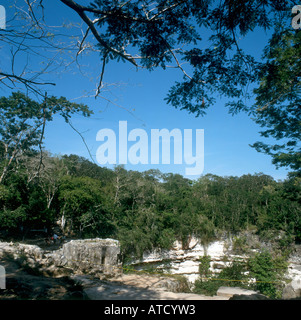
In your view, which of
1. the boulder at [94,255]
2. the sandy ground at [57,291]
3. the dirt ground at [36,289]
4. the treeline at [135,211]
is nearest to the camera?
the dirt ground at [36,289]

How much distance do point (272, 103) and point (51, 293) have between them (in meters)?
5.19

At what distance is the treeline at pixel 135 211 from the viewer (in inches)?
454

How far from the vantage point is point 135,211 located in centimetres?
1582

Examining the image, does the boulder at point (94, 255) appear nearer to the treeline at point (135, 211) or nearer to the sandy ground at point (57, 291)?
the sandy ground at point (57, 291)

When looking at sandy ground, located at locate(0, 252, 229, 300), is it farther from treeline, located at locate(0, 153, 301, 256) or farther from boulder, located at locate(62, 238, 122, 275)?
treeline, located at locate(0, 153, 301, 256)

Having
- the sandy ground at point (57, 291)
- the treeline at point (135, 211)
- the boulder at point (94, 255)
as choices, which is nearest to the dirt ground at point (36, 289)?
the sandy ground at point (57, 291)

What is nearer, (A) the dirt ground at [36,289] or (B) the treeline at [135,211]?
(A) the dirt ground at [36,289]

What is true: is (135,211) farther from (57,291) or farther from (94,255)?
(57,291)

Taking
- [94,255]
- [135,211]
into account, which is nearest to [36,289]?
[94,255]

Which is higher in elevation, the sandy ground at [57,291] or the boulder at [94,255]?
the sandy ground at [57,291]

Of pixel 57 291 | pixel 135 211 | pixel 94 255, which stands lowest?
pixel 94 255

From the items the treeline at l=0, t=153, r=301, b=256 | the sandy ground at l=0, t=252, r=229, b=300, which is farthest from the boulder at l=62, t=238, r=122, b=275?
the treeline at l=0, t=153, r=301, b=256

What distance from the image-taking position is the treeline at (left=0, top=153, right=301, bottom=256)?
11531 mm

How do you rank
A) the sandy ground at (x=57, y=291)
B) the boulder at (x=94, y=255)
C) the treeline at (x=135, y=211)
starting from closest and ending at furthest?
1. the sandy ground at (x=57, y=291)
2. the boulder at (x=94, y=255)
3. the treeline at (x=135, y=211)
